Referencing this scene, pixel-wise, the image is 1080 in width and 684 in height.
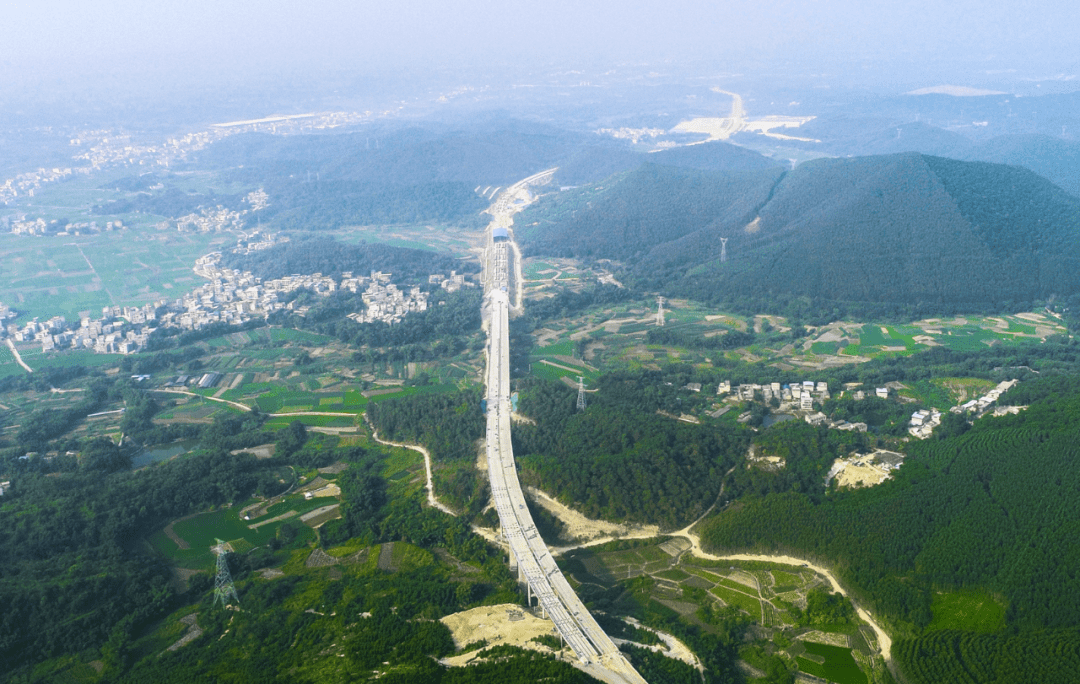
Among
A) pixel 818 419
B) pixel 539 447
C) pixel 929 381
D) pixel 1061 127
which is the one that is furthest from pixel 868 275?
pixel 1061 127

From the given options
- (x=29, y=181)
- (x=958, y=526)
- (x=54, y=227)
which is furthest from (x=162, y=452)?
(x=29, y=181)

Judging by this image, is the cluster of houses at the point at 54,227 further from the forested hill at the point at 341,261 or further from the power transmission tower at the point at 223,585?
the power transmission tower at the point at 223,585

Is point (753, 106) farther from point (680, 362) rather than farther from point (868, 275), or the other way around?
point (680, 362)

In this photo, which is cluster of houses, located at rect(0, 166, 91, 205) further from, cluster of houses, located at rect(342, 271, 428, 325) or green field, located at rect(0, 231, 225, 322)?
cluster of houses, located at rect(342, 271, 428, 325)

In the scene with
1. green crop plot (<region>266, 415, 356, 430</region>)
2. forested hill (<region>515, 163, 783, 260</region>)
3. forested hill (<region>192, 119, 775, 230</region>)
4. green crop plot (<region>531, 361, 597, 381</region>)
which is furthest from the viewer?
forested hill (<region>192, 119, 775, 230</region>)

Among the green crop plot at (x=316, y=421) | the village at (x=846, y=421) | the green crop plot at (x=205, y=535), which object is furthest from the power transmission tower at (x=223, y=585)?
the village at (x=846, y=421)

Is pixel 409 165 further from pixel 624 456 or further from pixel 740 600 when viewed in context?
pixel 740 600

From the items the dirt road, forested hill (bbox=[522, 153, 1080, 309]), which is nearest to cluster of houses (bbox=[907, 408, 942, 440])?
forested hill (bbox=[522, 153, 1080, 309])
